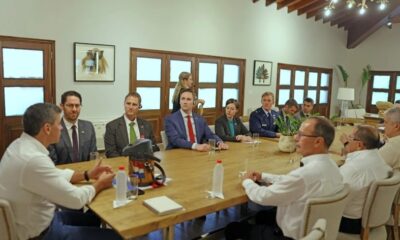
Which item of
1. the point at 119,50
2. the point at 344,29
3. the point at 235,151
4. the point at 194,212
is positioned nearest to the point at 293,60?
the point at 344,29

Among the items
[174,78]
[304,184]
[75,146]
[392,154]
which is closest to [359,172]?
[304,184]

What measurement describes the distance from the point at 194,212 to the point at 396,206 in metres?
1.73

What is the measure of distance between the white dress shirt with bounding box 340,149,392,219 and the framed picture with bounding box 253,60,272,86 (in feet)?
20.2

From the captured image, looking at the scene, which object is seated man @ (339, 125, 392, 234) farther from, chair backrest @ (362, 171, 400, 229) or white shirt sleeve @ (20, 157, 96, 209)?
white shirt sleeve @ (20, 157, 96, 209)

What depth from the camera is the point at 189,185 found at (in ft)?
7.29

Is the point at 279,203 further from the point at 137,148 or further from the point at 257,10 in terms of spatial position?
the point at 257,10

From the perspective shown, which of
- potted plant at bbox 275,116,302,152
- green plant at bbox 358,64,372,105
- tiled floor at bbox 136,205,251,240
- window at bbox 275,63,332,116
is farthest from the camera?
green plant at bbox 358,64,372,105

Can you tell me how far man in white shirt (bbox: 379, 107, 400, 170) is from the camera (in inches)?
110

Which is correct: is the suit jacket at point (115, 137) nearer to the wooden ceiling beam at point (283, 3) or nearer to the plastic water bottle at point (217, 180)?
the plastic water bottle at point (217, 180)

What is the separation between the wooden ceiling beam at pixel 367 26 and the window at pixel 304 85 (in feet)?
4.20

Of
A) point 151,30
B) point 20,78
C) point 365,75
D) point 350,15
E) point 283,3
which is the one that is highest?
point 350,15

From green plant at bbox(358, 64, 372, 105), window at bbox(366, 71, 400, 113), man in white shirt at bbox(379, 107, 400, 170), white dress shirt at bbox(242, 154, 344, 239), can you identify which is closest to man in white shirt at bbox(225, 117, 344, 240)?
white dress shirt at bbox(242, 154, 344, 239)

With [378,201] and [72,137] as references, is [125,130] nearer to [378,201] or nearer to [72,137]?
[72,137]

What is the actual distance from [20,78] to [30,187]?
3675 mm
